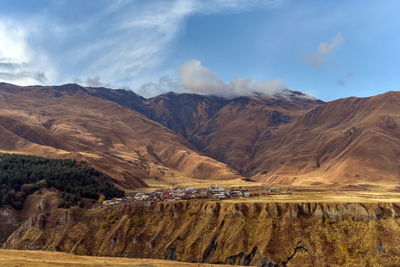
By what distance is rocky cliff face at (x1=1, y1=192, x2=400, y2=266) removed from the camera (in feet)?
296

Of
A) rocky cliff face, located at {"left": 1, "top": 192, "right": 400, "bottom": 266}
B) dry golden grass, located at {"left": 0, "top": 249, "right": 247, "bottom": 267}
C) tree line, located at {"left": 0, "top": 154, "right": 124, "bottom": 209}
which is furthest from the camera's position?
tree line, located at {"left": 0, "top": 154, "right": 124, "bottom": 209}

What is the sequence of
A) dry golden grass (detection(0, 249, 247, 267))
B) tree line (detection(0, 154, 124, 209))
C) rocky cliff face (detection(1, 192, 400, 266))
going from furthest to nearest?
1. tree line (detection(0, 154, 124, 209))
2. rocky cliff face (detection(1, 192, 400, 266))
3. dry golden grass (detection(0, 249, 247, 267))

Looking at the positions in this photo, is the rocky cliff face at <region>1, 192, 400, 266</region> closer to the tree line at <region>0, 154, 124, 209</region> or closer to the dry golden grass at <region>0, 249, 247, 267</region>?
the dry golden grass at <region>0, 249, 247, 267</region>

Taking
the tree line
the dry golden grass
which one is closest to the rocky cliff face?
the dry golden grass

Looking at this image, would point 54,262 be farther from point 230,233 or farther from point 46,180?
point 46,180

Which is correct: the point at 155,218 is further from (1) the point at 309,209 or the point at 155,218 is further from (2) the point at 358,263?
(2) the point at 358,263

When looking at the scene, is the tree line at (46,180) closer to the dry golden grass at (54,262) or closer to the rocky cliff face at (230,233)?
the rocky cliff face at (230,233)

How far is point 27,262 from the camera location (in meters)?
67.4

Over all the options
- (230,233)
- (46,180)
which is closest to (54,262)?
(230,233)

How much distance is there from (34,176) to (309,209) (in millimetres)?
121422

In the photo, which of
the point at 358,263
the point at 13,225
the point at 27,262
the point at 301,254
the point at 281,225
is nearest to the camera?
the point at 27,262

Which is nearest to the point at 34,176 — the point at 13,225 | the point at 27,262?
the point at 13,225

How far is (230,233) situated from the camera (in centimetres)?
10106

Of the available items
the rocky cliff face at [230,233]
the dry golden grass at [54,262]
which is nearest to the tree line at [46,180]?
the rocky cliff face at [230,233]
